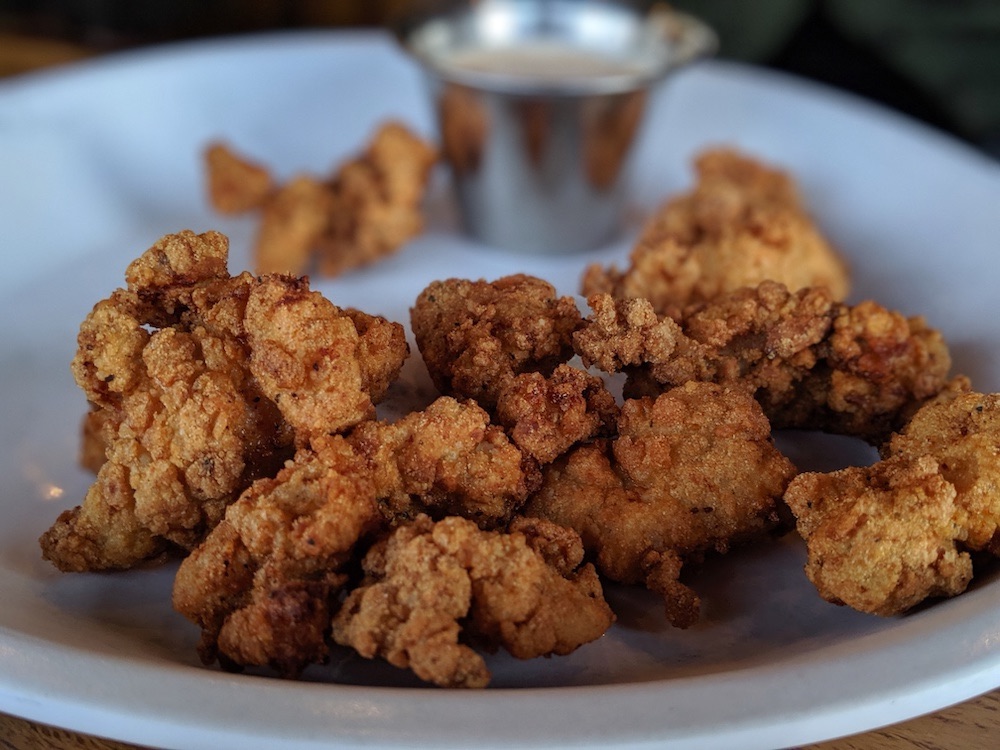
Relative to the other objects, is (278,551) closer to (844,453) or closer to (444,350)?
(444,350)

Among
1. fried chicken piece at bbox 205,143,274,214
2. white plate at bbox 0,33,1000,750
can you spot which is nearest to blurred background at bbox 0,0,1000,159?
white plate at bbox 0,33,1000,750

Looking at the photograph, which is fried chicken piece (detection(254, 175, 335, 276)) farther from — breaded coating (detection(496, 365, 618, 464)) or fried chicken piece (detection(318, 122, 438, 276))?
breaded coating (detection(496, 365, 618, 464))

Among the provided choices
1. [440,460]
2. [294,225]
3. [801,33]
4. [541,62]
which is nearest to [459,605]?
[440,460]

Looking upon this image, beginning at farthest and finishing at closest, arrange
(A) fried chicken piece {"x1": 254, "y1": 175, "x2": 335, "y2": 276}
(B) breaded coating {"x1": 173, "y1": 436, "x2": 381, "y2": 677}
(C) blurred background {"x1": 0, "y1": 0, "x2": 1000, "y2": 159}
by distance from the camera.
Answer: (C) blurred background {"x1": 0, "y1": 0, "x2": 1000, "y2": 159}
(A) fried chicken piece {"x1": 254, "y1": 175, "x2": 335, "y2": 276}
(B) breaded coating {"x1": 173, "y1": 436, "x2": 381, "y2": 677}

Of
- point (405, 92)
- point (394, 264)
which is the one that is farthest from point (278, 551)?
point (405, 92)

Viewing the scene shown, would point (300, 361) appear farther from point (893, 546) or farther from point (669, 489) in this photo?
A: point (893, 546)

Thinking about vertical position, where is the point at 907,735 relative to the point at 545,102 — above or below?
below

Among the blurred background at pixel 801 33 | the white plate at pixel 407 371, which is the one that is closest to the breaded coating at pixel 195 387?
the white plate at pixel 407 371

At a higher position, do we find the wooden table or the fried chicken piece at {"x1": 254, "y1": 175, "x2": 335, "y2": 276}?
the wooden table
